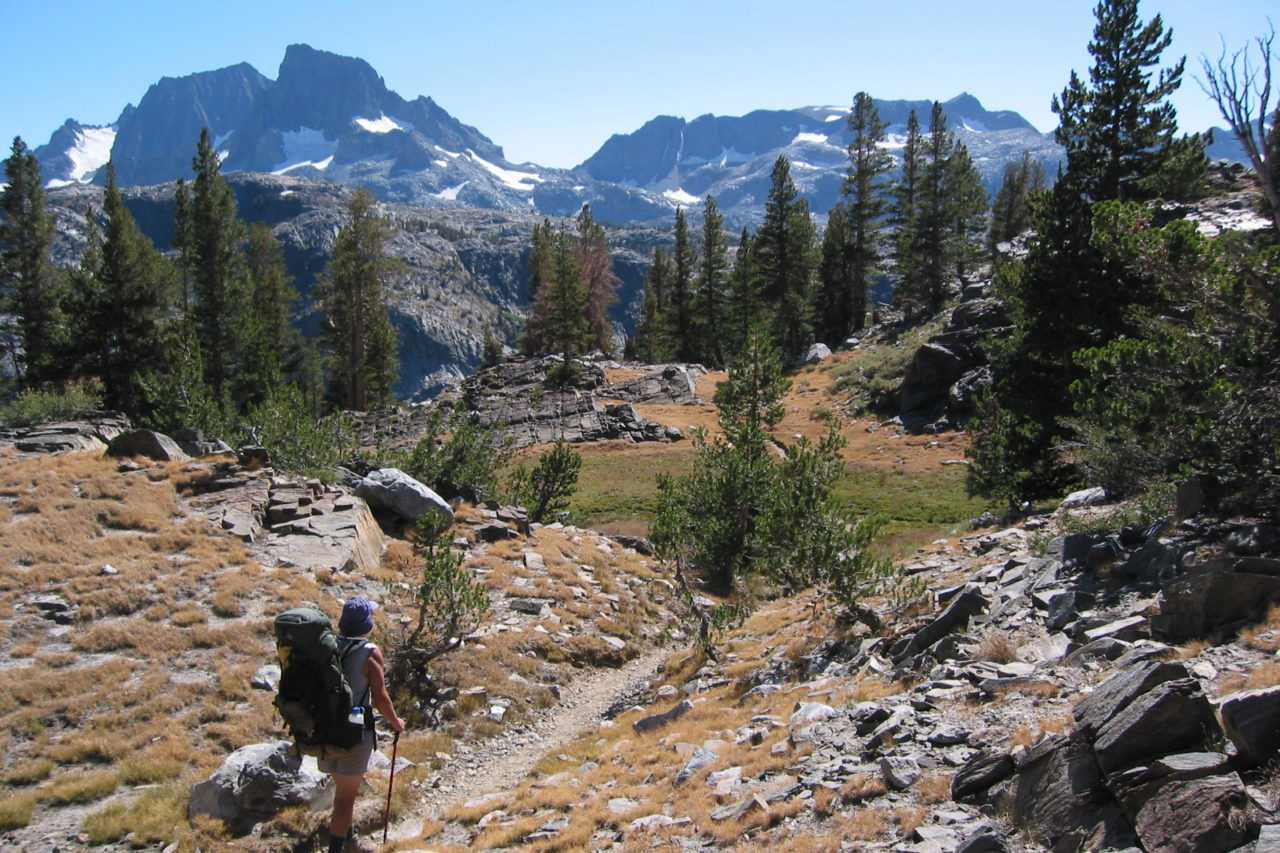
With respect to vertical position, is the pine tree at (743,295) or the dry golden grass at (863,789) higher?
the pine tree at (743,295)

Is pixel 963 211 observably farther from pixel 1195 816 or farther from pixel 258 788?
pixel 258 788

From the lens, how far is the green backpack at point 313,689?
6.64 m

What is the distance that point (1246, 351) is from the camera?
8.31 m

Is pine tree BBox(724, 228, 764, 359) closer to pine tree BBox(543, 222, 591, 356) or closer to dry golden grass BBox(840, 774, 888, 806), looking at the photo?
pine tree BBox(543, 222, 591, 356)

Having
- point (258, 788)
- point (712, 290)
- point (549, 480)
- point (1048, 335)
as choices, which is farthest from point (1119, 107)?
point (712, 290)

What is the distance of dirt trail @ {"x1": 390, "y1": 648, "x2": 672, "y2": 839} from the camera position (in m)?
9.30

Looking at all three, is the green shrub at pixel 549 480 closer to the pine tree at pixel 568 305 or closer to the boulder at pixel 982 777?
the boulder at pixel 982 777

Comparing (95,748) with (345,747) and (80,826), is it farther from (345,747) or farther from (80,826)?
(345,747)

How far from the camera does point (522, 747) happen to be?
439 inches

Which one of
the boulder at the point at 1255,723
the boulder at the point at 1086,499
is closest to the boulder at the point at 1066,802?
the boulder at the point at 1255,723

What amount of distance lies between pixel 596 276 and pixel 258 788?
221 ft

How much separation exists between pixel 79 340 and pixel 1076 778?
45.0 meters

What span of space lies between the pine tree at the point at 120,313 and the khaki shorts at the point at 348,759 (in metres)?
37.0

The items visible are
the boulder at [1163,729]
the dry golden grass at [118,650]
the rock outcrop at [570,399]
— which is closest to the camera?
the boulder at [1163,729]
